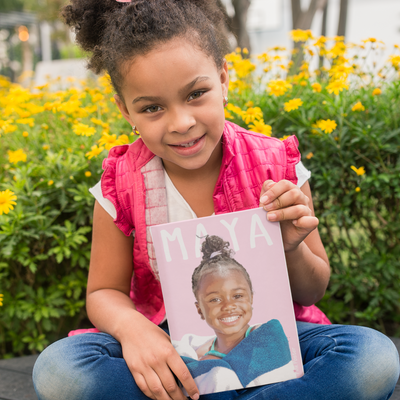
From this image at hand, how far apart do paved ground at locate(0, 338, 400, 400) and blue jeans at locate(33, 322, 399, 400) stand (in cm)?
45

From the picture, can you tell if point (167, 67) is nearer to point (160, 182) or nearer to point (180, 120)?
point (180, 120)

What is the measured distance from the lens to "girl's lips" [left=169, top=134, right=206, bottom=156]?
1.12 meters

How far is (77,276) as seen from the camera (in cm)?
176

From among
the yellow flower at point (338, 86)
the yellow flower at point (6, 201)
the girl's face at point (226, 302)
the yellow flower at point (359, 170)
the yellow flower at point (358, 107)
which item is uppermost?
the yellow flower at point (338, 86)

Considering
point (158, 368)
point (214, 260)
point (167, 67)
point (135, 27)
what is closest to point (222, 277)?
point (214, 260)

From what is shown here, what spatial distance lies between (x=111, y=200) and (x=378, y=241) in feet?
3.77

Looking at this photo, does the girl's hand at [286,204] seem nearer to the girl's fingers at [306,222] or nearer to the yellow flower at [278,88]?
the girl's fingers at [306,222]

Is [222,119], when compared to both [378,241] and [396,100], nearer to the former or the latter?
[396,100]

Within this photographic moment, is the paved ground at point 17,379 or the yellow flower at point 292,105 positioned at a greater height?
the yellow flower at point 292,105

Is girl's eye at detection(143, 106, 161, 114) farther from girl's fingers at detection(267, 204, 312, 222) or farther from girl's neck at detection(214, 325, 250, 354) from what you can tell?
girl's neck at detection(214, 325, 250, 354)

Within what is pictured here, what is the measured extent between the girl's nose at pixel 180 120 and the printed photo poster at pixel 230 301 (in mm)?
→ 240

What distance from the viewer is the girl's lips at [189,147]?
3.66ft

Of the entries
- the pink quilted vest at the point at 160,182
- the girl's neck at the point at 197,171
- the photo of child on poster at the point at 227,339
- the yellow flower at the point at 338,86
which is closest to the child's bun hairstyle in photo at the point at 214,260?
the photo of child on poster at the point at 227,339

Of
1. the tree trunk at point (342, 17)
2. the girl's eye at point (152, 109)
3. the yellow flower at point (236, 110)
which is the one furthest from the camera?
the tree trunk at point (342, 17)
